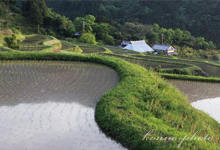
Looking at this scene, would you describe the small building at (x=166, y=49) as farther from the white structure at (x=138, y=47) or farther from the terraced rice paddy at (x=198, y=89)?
the terraced rice paddy at (x=198, y=89)

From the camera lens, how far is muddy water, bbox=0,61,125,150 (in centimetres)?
392

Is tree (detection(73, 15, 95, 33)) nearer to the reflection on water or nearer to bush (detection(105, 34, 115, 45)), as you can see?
bush (detection(105, 34, 115, 45))

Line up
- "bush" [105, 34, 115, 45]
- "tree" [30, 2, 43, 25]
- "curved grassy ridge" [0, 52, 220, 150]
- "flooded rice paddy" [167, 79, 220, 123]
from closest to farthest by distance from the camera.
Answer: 1. "curved grassy ridge" [0, 52, 220, 150]
2. "flooded rice paddy" [167, 79, 220, 123]
3. "tree" [30, 2, 43, 25]
4. "bush" [105, 34, 115, 45]

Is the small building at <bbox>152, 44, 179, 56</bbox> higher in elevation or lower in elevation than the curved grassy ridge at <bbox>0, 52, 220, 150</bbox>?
higher

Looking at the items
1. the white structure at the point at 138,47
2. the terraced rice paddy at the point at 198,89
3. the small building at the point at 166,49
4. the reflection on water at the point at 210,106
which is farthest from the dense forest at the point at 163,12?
the reflection on water at the point at 210,106

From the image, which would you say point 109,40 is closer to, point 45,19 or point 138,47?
point 138,47

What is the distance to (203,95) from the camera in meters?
7.96

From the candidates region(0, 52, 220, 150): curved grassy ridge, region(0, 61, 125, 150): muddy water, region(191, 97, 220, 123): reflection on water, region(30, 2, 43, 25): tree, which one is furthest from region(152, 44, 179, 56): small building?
region(0, 52, 220, 150): curved grassy ridge

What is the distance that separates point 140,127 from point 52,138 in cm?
177

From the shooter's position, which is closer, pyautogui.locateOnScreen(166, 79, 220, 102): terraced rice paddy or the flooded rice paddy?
the flooded rice paddy

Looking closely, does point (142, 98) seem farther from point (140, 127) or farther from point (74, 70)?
point (74, 70)

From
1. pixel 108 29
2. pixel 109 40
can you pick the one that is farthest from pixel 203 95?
pixel 108 29

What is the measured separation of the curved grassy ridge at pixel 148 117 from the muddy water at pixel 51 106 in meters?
0.31

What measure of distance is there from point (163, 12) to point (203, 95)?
5095cm
